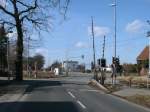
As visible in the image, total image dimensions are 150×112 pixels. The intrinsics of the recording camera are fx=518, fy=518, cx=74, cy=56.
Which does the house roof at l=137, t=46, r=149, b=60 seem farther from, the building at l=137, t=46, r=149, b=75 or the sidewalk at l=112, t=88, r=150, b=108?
the sidewalk at l=112, t=88, r=150, b=108

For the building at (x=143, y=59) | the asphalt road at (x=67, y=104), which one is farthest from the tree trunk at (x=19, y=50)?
the building at (x=143, y=59)

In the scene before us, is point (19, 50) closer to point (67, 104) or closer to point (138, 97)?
point (138, 97)

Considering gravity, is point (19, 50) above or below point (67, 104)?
above

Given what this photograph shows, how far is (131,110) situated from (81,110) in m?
2.54

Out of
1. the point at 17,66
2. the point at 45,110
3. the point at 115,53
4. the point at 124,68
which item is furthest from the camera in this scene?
the point at 124,68

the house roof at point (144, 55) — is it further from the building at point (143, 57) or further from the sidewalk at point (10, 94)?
the sidewalk at point (10, 94)

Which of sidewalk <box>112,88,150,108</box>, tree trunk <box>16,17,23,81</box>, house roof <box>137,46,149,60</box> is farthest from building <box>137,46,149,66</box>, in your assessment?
sidewalk <box>112,88,150,108</box>

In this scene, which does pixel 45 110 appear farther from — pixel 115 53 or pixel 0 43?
pixel 0 43

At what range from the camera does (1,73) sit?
104m

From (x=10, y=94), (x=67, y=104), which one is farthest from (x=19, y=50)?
(x=67, y=104)

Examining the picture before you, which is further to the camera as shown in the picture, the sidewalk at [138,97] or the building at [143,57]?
the building at [143,57]

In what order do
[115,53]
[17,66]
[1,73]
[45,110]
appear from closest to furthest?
[45,110] → [115,53] → [17,66] → [1,73]

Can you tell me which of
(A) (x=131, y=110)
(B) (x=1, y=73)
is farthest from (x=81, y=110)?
(B) (x=1, y=73)

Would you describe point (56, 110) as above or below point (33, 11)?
below
